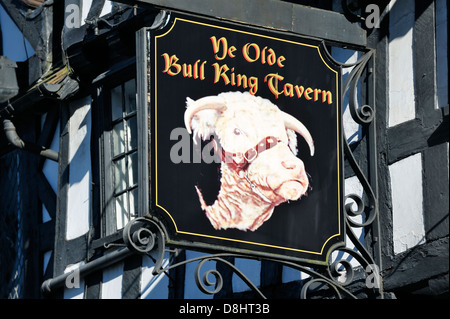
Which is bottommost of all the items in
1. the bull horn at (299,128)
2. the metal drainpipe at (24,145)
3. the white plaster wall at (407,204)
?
the white plaster wall at (407,204)

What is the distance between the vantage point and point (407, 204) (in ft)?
37.3

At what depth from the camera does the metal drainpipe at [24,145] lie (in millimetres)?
15534

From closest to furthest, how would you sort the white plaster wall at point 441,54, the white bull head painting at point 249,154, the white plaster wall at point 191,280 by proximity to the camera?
the white bull head painting at point 249,154 → the white plaster wall at point 441,54 → the white plaster wall at point 191,280

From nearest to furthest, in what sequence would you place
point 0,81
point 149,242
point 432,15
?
point 149,242, point 432,15, point 0,81

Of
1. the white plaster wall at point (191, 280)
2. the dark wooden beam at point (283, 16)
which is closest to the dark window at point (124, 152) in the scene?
the white plaster wall at point (191, 280)

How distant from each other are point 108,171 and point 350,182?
11.2 feet

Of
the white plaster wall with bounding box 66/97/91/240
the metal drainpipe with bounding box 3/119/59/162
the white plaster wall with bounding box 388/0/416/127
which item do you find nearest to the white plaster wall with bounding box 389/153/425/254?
the white plaster wall with bounding box 388/0/416/127

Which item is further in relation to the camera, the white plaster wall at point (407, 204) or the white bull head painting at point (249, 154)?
the white plaster wall at point (407, 204)

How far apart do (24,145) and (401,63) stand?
511cm

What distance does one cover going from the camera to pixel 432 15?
11.6 meters

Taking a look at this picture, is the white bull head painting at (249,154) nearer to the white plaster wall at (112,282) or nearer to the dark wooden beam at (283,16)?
the dark wooden beam at (283,16)

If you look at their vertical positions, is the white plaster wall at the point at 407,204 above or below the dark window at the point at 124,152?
below

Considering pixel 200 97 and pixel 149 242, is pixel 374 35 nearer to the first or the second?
pixel 200 97
